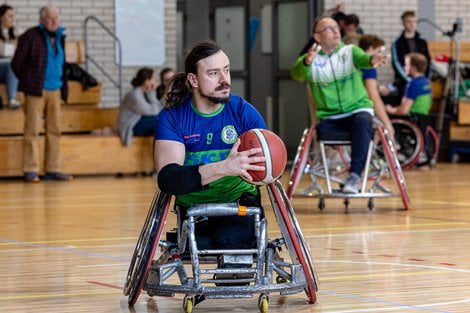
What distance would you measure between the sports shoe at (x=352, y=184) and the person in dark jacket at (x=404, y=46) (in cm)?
676

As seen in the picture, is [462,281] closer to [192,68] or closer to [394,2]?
[192,68]

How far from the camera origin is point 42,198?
1126 centimetres

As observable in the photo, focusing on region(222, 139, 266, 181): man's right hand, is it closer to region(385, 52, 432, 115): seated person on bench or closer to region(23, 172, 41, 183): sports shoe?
region(23, 172, 41, 183): sports shoe

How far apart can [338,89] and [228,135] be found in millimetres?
4636

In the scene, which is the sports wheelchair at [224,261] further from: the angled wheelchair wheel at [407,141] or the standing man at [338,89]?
the angled wheelchair wheel at [407,141]

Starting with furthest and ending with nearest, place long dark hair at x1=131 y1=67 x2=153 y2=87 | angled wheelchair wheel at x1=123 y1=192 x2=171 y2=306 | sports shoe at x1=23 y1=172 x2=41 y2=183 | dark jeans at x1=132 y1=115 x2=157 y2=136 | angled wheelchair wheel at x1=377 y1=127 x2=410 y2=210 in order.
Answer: dark jeans at x1=132 y1=115 x2=157 y2=136 → long dark hair at x1=131 y1=67 x2=153 y2=87 → sports shoe at x1=23 y1=172 x2=41 y2=183 → angled wheelchair wheel at x1=377 y1=127 x2=410 y2=210 → angled wheelchair wheel at x1=123 y1=192 x2=171 y2=306

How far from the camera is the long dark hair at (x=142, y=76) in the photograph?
47.7ft

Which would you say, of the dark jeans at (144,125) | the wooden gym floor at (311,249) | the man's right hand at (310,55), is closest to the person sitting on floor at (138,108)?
the dark jeans at (144,125)

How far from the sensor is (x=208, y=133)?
493 centimetres

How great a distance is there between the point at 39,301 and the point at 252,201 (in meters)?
0.97

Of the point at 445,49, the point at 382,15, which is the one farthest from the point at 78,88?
the point at 445,49

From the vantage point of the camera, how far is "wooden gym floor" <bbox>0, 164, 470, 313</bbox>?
16.1ft

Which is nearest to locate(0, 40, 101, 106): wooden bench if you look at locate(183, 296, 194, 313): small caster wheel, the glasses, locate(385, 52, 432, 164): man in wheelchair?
locate(385, 52, 432, 164): man in wheelchair

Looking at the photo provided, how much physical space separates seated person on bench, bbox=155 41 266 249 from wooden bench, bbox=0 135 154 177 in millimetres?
9205
